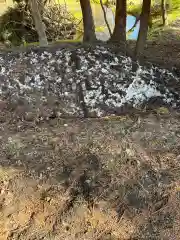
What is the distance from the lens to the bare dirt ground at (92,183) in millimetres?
3244

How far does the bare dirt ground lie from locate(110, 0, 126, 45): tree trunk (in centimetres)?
224

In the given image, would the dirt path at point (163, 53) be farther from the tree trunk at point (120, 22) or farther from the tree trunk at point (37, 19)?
the tree trunk at point (37, 19)

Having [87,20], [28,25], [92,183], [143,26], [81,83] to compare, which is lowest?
[28,25]

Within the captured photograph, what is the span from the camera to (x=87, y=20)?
599 centimetres

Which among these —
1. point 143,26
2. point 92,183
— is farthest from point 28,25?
point 92,183

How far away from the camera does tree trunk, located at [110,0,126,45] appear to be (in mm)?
5949

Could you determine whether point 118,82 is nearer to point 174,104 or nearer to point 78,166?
point 174,104

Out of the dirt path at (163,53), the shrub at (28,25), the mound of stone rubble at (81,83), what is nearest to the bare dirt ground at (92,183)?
the mound of stone rubble at (81,83)

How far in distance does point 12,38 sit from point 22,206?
8.56 metres

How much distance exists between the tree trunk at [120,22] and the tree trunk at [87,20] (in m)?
0.37

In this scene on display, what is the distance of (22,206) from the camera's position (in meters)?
3.38

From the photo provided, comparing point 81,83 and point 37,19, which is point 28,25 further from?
point 81,83

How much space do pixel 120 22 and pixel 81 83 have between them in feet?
4.48

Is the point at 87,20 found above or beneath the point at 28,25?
above
